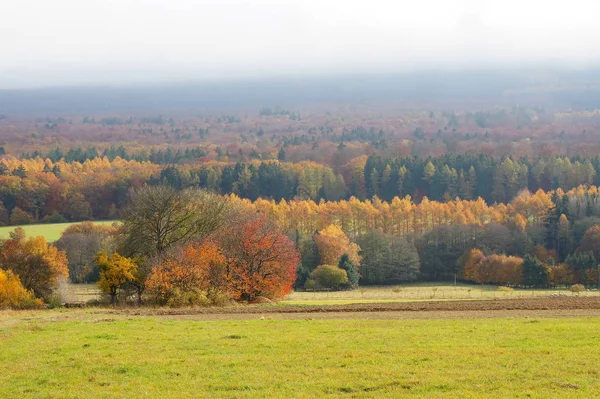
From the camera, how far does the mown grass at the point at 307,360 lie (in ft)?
57.9

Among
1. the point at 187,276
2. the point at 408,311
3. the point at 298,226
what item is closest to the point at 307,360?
the point at 408,311

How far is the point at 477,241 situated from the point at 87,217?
236ft

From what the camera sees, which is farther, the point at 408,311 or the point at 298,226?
the point at 298,226

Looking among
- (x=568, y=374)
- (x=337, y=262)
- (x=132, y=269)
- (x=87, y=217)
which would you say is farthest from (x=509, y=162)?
(x=568, y=374)

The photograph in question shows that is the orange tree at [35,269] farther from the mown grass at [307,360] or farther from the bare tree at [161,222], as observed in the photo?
the mown grass at [307,360]

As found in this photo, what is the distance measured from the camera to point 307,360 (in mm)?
21125

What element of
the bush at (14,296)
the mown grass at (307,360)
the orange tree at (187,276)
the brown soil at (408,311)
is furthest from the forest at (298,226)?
the mown grass at (307,360)

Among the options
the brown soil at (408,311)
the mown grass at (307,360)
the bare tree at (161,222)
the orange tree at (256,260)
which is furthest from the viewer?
the bare tree at (161,222)

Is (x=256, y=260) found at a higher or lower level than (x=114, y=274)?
higher

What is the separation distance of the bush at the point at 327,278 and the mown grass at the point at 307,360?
55.8 metres

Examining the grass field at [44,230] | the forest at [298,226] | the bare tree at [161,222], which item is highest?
the bare tree at [161,222]

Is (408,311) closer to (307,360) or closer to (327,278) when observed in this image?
(307,360)

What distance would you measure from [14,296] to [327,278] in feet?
147

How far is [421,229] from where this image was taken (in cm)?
11606
